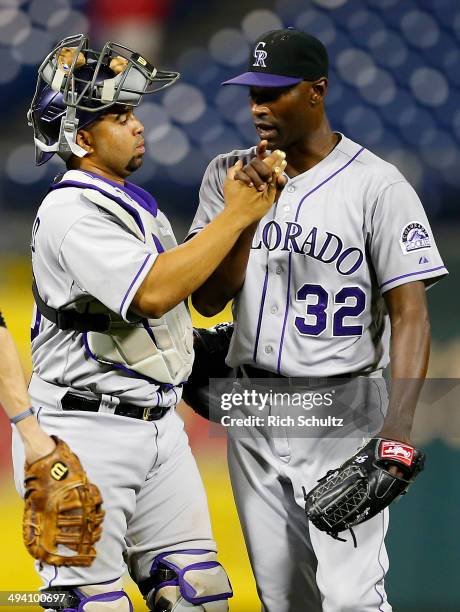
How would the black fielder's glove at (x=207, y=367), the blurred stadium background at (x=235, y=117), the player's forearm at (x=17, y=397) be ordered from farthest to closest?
the blurred stadium background at (x=235, y=117) < the black fielder's glove at (x=207, y=367) < the player's forearm at (x=17, y=397)

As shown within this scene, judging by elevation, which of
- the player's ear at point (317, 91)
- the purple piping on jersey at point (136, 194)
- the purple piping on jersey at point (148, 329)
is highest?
the player's ear at point (317, 91)

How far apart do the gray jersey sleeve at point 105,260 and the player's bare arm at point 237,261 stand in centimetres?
25

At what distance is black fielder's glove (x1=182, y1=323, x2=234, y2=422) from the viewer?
2736mm

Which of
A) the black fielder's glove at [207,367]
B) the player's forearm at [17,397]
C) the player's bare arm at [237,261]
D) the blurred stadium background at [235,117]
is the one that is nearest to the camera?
the player's forearm at [17,397]

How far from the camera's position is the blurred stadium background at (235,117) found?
3.60m

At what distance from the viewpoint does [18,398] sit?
7.14 feet

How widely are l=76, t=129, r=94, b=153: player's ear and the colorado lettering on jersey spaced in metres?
0.42

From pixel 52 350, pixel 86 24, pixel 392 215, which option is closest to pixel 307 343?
pixel 392 215

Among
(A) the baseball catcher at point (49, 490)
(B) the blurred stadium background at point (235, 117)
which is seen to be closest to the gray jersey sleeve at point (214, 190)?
(A) the baseball catcher at point (49, 490)

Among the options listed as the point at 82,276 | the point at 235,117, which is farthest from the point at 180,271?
the point at 235,117

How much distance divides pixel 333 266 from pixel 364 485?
1.55ft

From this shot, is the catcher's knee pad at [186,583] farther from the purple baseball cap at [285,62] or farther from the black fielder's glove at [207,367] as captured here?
the purple baseball cap at [285,62]

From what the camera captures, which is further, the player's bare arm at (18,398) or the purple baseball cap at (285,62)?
the purple baseball cap at (285,62)

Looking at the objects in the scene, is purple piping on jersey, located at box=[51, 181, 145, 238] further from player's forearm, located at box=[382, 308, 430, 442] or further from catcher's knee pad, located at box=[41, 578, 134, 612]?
catcher's knee pad, located at box=[41, 578, 134, 612]
